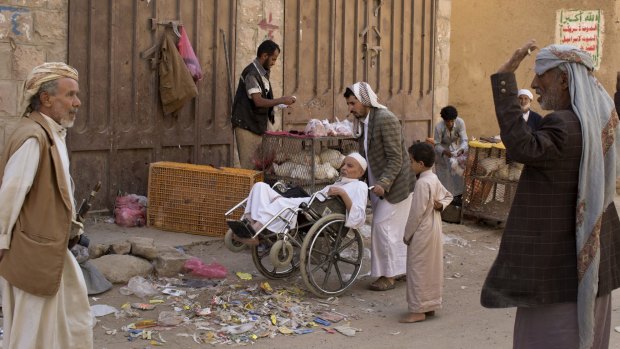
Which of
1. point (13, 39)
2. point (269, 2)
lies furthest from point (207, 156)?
point (13, 39)

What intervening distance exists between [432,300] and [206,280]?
1.96m

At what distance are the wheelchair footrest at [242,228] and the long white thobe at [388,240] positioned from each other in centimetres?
131

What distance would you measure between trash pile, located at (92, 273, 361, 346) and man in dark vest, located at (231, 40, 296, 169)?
2.10m

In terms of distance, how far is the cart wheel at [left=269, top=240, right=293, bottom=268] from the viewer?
21.6 ft

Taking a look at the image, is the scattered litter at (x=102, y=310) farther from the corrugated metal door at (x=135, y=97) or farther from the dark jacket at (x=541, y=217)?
the dark jacket at (x=541, y=217)

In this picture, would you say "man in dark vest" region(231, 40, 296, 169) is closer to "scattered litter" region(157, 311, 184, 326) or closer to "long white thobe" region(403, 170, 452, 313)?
"long white thobe" region(403, 170, 452, 313)

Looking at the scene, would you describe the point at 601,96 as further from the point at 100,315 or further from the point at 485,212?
the point at 485,212

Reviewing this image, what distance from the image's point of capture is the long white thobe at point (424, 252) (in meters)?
6.56

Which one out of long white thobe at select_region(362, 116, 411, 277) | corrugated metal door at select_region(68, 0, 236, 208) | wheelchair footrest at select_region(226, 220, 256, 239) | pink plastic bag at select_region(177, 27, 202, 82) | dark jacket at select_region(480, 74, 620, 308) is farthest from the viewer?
pink plastic bag at select_region(177, 27, 202, 82)

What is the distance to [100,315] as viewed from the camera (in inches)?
244

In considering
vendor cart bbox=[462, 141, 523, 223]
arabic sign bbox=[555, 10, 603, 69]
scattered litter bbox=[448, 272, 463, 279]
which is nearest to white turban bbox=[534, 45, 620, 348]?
scattered litter bbox=[448, 272, 463, 279]

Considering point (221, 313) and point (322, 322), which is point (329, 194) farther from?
point (221, 313)

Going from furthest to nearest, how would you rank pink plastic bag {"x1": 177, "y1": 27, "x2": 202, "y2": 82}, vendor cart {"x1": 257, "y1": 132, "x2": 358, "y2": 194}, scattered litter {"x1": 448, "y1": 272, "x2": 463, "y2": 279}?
1. pink plastic bag {"x1": 177, "y1": 27, "x2": 202, "y2": 82}
2. scattered litter {"x1": 448, "y1": 272, "x2": 463, "y2": 279}
3. vendor cart {"x1": 257, "y1": 132, "x2": 358, "y2": 194}

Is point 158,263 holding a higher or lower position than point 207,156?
lower
